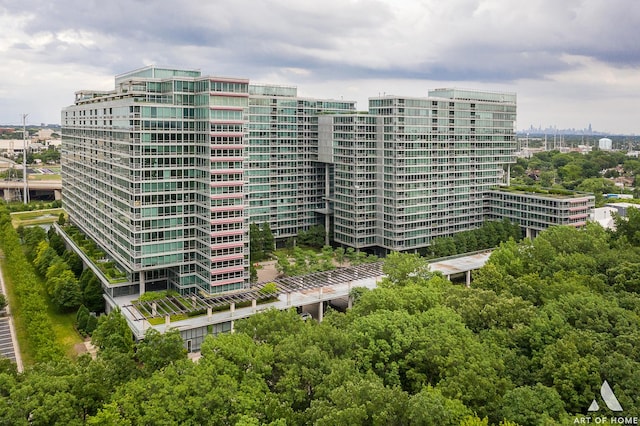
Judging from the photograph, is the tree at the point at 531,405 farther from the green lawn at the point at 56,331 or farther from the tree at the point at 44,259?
the tree at the point at 44,259

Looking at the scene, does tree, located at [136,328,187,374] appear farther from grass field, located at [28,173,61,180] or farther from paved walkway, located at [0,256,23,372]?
grass field, located at [28,173,61,180]

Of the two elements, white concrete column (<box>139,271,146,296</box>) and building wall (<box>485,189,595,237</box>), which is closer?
white concrete column (<box>139,271,146,296</box>)

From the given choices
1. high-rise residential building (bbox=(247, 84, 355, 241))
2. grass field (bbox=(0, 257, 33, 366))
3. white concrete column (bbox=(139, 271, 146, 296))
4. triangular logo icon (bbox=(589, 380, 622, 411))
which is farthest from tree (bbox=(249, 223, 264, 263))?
triangular logo icon (bbox=(589, 380, 622, 411))

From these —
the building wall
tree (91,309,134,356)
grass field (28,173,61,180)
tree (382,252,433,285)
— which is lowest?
tree (91,309,134,356)

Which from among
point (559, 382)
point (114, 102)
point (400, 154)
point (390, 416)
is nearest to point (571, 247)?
point (400, 154)

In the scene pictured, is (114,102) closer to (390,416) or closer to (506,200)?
(390,416)
